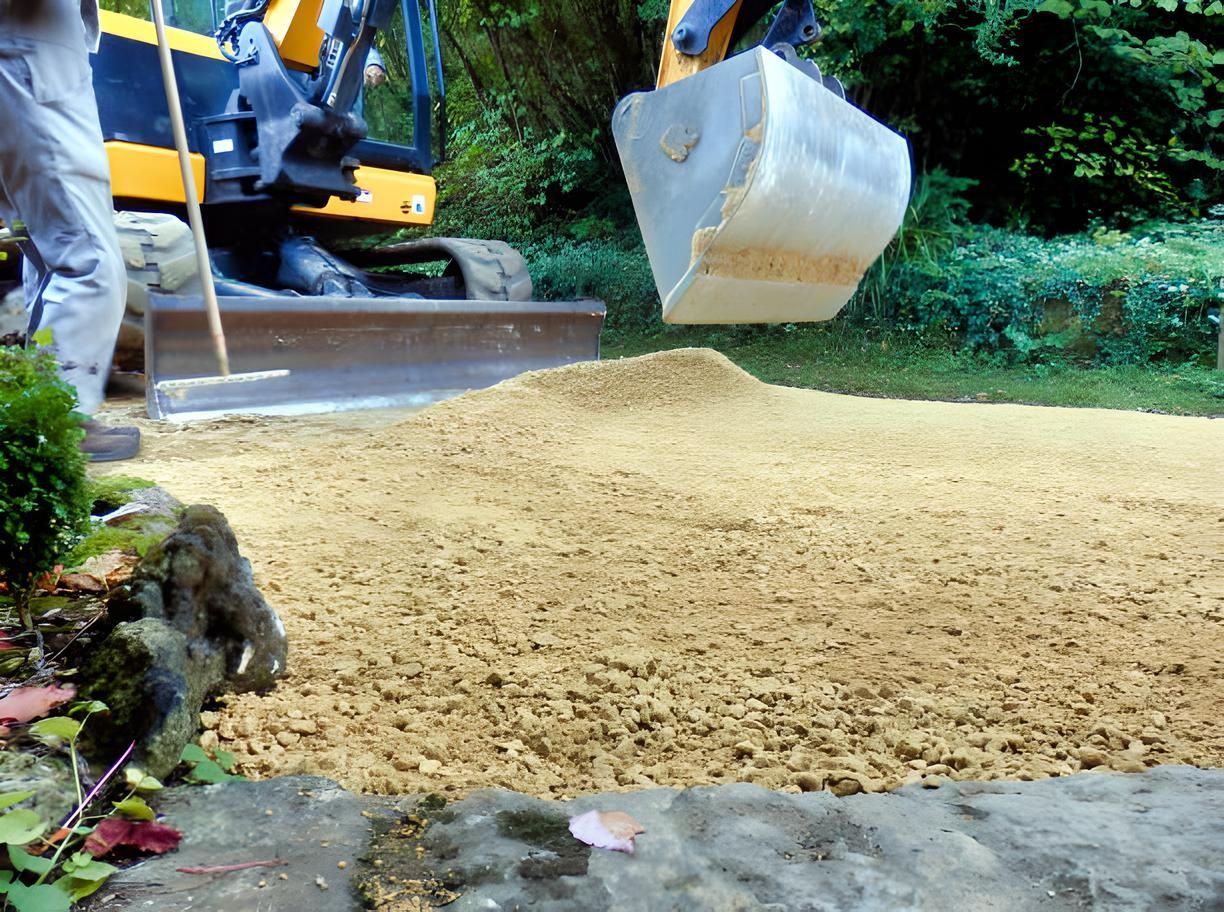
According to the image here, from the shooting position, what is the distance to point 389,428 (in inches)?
145

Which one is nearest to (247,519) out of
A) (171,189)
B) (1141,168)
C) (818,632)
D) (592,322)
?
(818,632)

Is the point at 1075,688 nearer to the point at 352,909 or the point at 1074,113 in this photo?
the point at 352,909

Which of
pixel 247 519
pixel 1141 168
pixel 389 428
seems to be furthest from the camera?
pixel 1141 168

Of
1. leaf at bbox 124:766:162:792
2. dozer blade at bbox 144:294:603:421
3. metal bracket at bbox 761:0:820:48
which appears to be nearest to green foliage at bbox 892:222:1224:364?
dozer blade at bbox 144:294:603:421

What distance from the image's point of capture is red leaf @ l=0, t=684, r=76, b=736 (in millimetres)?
1244

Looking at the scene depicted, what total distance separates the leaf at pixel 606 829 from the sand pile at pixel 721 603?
132 millimetres

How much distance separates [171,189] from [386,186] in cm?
148

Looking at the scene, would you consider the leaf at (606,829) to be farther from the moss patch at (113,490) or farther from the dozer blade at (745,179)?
the dozer blade at (745,179)

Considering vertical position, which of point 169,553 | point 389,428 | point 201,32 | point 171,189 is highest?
point 201,32

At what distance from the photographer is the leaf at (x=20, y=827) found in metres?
0.96

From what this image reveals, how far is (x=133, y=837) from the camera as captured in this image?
3.51 ft

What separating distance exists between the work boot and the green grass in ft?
15.1

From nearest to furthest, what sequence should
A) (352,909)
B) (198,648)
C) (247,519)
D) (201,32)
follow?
(352,909), (198,648), (247,519), (201,32)

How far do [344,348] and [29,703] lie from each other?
142 inches
